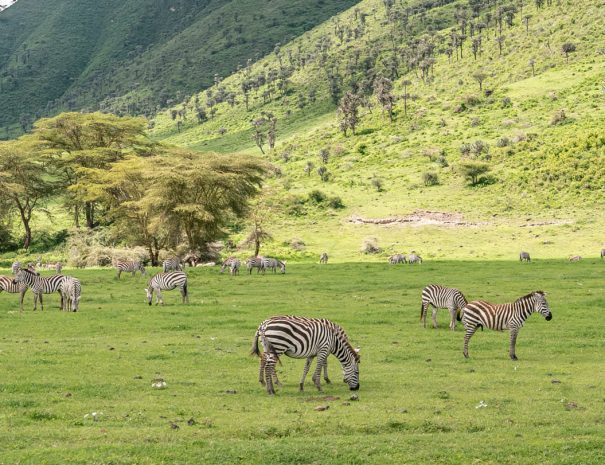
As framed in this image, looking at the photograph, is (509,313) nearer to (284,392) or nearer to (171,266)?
(284,392)

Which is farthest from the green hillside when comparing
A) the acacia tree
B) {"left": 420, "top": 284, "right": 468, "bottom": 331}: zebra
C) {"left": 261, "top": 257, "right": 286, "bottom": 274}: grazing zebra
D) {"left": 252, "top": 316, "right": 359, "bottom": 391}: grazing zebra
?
{"left": 252, "top": 316, "right": 359, "bottom": 391}: grazing zebra

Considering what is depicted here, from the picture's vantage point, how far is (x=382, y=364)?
22.2m

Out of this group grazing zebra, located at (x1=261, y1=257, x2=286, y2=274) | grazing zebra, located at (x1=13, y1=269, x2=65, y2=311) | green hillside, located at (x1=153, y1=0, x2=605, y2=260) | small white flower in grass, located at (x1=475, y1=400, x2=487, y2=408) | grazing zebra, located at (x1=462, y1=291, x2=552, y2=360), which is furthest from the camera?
green hillside, located at (x1=153, y1=0, x2=605, y2=260)

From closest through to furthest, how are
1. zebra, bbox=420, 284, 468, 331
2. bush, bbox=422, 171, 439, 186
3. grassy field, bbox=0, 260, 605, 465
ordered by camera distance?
1. grassy field, bbox=0, 260, 605, 465
2. zebra, bbox=420, 284, 468, 331
3. bush, bbox=422, 171, 439, 186

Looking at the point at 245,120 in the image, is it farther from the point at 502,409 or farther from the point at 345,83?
the point at 502,409

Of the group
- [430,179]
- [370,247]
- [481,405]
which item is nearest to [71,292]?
[481,405]

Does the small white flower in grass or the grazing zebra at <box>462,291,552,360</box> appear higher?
the grazing zebra at <box>462,291,552,360</box>

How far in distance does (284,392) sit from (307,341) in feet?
5.31

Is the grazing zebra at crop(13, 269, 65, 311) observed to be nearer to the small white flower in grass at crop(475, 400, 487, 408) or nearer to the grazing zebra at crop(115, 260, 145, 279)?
the grazing zebra at crop(115, 260, 145, 279)

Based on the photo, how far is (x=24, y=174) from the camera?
8338 centimetres

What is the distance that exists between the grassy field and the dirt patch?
43.2 metres

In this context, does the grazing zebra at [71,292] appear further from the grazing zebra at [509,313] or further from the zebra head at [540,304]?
the zebra head at [540,304]

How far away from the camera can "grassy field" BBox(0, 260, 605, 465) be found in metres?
12.9

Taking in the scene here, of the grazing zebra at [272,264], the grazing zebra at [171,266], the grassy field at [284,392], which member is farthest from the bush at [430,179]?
the grassy field at [284,392]
